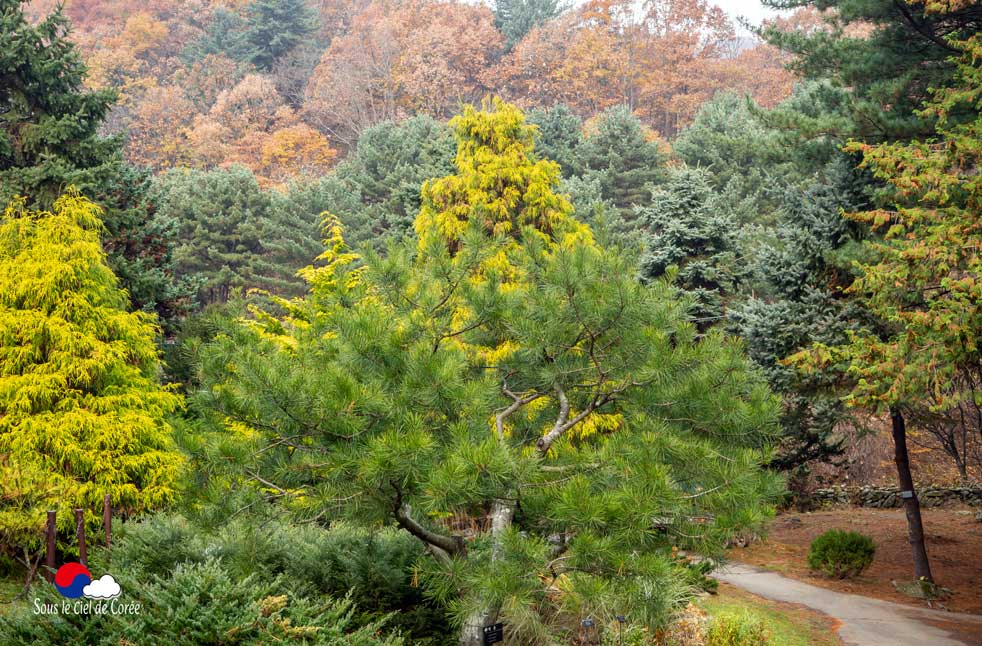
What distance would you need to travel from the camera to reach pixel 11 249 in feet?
38.9

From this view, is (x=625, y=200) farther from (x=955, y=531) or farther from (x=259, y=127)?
(x=259, y=127)

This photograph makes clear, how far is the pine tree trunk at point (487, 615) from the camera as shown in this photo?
647 cm

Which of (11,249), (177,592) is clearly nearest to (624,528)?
(177,592)

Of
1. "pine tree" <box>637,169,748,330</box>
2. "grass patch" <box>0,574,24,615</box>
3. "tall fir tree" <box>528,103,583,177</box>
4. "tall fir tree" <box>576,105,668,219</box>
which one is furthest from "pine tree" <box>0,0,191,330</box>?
"tall fir tree" <box>528,103,583,177</box>

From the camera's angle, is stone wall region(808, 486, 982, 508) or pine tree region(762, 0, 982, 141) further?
stone wall region(808, 486, 982, 508)

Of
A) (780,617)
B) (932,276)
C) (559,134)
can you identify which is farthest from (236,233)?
(932,276)

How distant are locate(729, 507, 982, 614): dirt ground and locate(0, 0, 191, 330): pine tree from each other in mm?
13192

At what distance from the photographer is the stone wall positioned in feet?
64.0

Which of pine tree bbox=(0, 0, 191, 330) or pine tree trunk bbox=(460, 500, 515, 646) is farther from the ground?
pine tree bbox=(0, 0, 191, 330)

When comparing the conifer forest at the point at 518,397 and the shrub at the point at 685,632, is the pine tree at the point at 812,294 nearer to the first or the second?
the conifer forest at the point at 518,397

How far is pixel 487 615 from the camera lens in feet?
22.6

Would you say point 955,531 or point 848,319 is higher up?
point 848,319

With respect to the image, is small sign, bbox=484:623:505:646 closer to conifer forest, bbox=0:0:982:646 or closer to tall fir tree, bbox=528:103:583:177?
conifer forest, bbox=0:0:982:646

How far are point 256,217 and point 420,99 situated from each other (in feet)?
55.2
